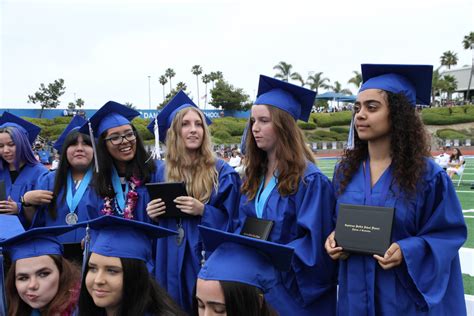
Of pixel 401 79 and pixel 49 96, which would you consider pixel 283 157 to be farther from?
pixel 49 96

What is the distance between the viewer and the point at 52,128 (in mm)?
34844

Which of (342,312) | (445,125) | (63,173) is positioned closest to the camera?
(342,312)

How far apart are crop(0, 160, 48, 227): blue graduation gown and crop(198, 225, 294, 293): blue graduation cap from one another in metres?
2.50

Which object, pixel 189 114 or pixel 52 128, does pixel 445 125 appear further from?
pixel 189 114

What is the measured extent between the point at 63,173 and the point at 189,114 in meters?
1.22

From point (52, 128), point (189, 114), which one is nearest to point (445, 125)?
point (52, 128)

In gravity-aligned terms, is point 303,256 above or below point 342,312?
above

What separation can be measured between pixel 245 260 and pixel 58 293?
1.36 metres

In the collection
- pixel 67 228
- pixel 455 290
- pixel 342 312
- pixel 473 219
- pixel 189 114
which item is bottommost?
pixel 473 219

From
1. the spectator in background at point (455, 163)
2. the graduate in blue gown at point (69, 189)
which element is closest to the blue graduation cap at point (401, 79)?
the graduate in blue gown at point (69, 189)

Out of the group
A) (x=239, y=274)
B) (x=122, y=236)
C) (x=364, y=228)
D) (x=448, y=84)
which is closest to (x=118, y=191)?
(x=122, y=236)

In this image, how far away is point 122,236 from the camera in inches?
100

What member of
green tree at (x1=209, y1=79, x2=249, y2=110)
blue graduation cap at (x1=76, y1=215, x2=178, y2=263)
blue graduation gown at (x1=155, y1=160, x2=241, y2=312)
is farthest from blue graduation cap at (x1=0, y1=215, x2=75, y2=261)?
green tree at (x1=209, y1=79, x2=249, y2=110)

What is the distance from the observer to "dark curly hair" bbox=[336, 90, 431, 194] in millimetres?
2361
